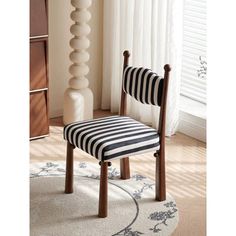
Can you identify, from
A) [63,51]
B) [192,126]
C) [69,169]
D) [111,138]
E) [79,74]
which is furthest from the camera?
[63,51]

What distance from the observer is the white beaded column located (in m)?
4.77

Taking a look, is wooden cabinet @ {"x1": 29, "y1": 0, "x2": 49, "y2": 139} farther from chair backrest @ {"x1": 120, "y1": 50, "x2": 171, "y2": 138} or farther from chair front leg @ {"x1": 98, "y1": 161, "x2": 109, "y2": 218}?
chair front leg @ {"x1": 98, "y1": 161, "x2": 109, "y2": 218}

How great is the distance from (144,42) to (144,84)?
1.43 m

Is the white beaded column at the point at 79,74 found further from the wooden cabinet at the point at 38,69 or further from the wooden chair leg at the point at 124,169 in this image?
the wooden chair leg at the point at 124,169

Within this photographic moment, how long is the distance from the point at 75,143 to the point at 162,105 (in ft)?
1.88

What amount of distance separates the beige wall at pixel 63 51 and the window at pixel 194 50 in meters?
0.92

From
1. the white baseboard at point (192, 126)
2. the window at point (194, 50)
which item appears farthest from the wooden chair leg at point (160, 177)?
the window at point (194, 50)

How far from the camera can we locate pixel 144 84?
3.49 meters

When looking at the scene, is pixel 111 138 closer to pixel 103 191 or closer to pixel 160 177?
pixel 103 191

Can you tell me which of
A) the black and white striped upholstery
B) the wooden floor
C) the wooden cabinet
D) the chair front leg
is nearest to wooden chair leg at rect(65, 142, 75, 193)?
the chair front leg

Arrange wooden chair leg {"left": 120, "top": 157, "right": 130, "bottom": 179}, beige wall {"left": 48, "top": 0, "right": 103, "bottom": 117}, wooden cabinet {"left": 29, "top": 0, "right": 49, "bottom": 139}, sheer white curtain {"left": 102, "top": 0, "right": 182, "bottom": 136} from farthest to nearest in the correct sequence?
beige wall {"left": 48, "top": 0, "right": 103, "bottom": 117} → sheer white curtain {"left": 102, "top": 0, "right": 182, "bottom": 136} → wooden cabinet {"left": 29, "top": 0, "right": 49, "bottom": 139} → wooden chair leg {"left": 120, "top": 157, "right": 130, "bottom": 179}

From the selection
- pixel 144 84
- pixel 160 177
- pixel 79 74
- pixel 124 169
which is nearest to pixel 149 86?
pixel 144 84

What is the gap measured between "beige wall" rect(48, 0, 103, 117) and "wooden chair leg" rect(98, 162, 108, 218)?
2089 mm
